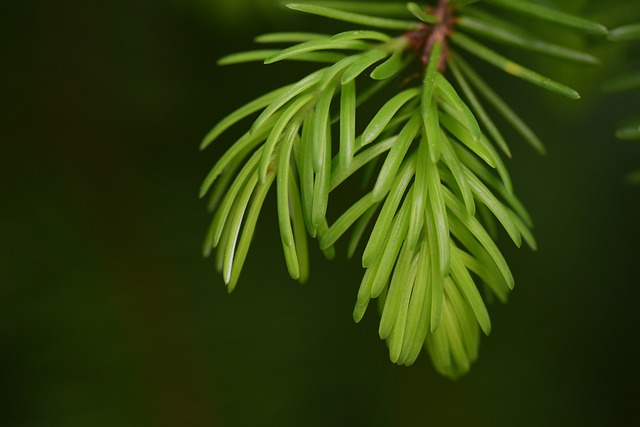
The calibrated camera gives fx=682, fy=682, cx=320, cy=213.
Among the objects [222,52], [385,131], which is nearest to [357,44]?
[385,131]

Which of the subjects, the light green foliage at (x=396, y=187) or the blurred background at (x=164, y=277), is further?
the blurred background at (x=164, y=277)

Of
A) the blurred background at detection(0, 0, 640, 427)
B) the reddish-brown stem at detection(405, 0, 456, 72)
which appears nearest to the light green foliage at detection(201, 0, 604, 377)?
the reddish-brown stem at detection(405, 0, 456, 72)

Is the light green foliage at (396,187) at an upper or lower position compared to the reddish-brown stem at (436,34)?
lower

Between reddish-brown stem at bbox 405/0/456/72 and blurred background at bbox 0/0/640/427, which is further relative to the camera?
blurred background at bbox 0/0/640/427

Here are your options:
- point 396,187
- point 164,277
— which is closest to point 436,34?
point 396,187

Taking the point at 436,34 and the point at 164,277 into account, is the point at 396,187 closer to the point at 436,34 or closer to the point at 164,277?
the point at 436,34

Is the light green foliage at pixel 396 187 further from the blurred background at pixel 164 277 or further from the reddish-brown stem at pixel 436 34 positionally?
the blurred background at pixel 164 277

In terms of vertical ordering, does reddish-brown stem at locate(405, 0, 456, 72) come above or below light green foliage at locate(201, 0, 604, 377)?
above

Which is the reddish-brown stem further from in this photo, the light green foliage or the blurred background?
the blurred background

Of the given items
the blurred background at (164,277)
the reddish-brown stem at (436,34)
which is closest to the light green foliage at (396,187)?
the reddish-brown stem at (436,34)
